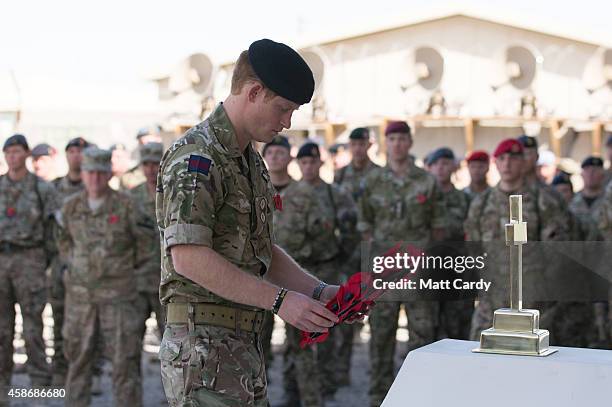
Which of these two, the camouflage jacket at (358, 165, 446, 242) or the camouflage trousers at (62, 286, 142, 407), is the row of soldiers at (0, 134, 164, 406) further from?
the camouflage jacket at (358, 165, 446, 242)

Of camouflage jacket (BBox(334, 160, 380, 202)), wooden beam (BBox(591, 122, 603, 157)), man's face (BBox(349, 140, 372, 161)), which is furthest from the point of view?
wooden beam (BBox(591, 122, 603, 157))

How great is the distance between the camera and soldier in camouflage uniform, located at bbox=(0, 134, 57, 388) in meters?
7.21

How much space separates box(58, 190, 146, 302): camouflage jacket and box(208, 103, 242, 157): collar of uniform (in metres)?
3.40

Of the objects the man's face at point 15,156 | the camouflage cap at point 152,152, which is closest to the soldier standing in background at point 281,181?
the camouflage cap at point 152,152

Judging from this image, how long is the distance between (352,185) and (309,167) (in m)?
1.12

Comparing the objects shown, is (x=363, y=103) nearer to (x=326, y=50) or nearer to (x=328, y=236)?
(x=326, y=50)

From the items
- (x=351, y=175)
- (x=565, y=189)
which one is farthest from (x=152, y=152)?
(x=565, y=189)

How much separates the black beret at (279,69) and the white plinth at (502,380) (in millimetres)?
838

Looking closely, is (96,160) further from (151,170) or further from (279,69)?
(279,69)

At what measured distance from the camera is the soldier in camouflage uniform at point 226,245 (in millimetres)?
2664

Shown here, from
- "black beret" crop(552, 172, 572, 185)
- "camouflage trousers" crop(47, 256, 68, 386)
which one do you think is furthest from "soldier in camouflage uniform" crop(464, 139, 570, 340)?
"camouflage trousers" crop(47, 256, 68, 386)

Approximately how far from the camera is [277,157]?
7078 mm

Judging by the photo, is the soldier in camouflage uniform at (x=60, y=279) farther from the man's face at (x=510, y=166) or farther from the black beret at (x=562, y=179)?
the black beret at (x=562, y=179)

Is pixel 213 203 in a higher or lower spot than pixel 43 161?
lower
